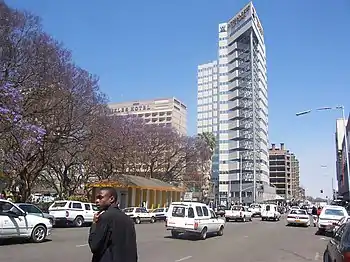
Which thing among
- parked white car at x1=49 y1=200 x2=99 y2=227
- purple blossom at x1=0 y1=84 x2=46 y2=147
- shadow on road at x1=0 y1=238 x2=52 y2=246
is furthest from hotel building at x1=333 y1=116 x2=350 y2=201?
shadow on road at x1=0 y1=238 x2=52 y2=246

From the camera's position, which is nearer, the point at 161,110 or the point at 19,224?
the point at 19,224

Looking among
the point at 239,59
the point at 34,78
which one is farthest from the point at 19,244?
the point at 239,59

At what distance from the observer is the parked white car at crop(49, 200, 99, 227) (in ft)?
98.4

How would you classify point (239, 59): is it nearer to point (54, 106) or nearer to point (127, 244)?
point (54, 106)

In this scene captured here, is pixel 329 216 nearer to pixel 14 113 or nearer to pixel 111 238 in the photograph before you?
pixel 14 113

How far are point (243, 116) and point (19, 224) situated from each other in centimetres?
11808

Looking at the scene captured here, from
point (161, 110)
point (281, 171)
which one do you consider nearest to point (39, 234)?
point (161, 110)

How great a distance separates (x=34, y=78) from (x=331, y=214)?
20.3 meters

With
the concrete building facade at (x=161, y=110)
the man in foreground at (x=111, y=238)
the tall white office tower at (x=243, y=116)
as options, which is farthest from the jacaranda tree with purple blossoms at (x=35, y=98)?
the tall white office tower at (x=243, y=116)

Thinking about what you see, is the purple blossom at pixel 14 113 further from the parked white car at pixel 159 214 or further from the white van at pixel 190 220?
the parked white car at pixel 159 214

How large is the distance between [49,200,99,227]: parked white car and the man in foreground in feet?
84.9

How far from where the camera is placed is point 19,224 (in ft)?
54.4

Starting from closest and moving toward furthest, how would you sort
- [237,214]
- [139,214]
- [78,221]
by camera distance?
[78,221] < [139,214] < [237,214]

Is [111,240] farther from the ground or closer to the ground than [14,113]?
closer to the ground
